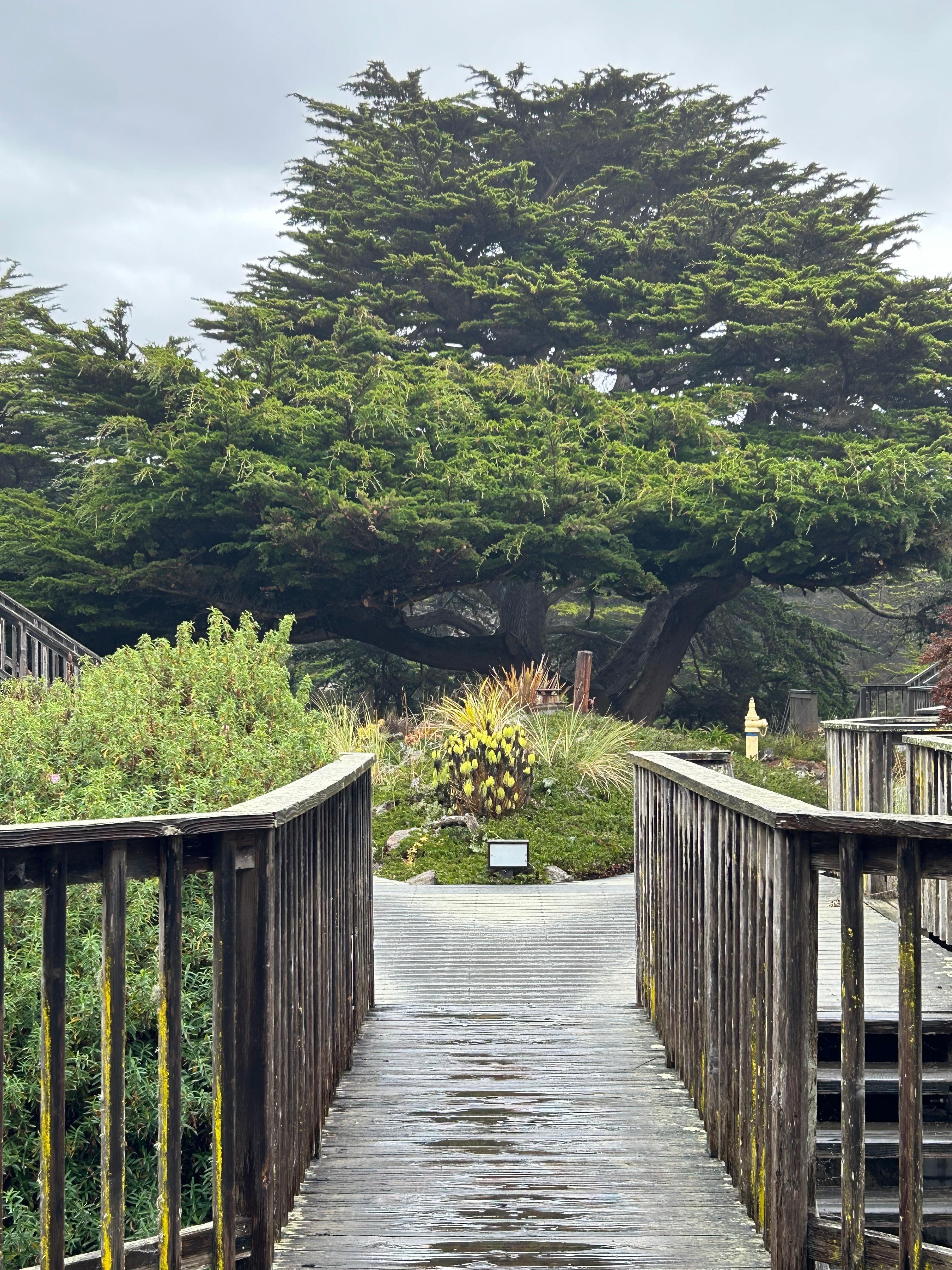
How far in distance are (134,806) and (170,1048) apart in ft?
8.71

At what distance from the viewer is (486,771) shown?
33.7 ft

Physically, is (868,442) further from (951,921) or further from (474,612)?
(951,921)

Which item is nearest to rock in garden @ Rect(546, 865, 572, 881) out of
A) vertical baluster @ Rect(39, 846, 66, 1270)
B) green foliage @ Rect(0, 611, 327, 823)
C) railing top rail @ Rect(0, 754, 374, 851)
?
green foliage @ Rect(0, 611, 327, 823)

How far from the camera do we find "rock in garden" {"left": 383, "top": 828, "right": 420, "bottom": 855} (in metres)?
9.71

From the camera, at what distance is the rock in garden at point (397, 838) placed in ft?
31.9

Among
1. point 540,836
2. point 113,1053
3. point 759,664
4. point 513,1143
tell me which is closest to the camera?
point 113,1053

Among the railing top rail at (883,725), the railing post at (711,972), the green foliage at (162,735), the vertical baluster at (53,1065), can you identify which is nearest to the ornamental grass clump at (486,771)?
the green foliage at (162,735)

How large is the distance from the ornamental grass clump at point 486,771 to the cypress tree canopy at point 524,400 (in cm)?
614

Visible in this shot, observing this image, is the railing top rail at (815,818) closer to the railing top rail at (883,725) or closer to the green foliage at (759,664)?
the railing top rail at (883,725)

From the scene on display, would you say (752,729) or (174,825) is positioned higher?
(174,825)

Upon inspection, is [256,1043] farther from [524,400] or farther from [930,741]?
[524,400]

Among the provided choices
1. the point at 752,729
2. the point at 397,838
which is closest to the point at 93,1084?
the point at 397,838

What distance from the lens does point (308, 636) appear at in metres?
19.0

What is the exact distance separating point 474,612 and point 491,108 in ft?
38.4
